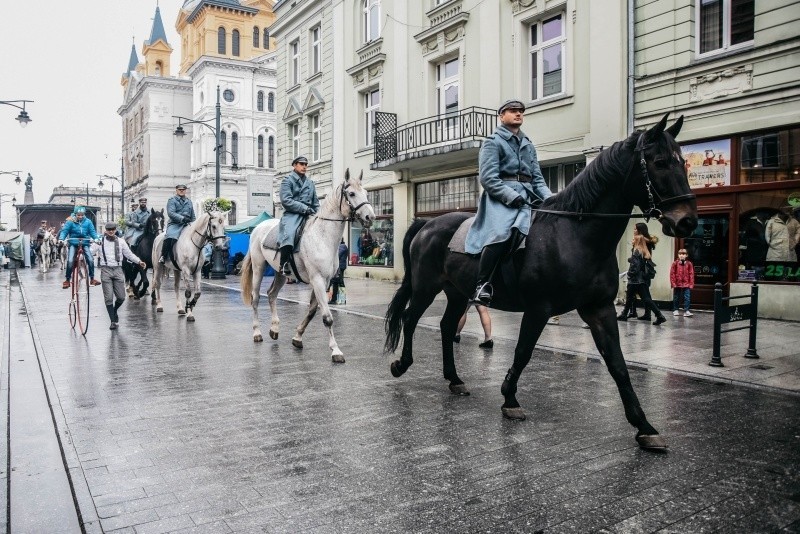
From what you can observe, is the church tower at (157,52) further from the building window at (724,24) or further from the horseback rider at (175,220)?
the building window at (724,24)

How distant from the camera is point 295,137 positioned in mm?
30203

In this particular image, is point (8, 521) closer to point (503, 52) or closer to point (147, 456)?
point (147, 456)

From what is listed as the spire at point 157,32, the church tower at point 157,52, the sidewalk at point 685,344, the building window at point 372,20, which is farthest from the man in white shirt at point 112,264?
the spire at point 157,32

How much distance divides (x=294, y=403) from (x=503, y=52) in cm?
1487

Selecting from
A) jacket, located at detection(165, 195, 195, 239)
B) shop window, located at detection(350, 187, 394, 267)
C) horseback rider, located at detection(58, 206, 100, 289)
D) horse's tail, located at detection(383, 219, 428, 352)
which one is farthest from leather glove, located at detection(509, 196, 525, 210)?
shop window, located at detection(350, 187, 394, 267)

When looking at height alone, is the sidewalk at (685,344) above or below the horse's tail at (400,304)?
below

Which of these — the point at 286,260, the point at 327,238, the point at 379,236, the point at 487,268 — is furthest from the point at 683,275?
the point at 379,236

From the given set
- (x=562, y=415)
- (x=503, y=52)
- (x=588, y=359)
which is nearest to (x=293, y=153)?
(x=503, y=52)

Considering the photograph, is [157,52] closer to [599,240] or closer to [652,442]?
[599,240]

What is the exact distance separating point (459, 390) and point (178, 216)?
31.7ft

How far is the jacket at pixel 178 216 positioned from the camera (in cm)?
1381

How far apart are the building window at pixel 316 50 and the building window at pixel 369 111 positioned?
436 cm

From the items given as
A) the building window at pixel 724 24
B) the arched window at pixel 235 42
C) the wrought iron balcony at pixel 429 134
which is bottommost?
the wrought iron balcony at pixel 429 134

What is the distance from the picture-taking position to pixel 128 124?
278ft
